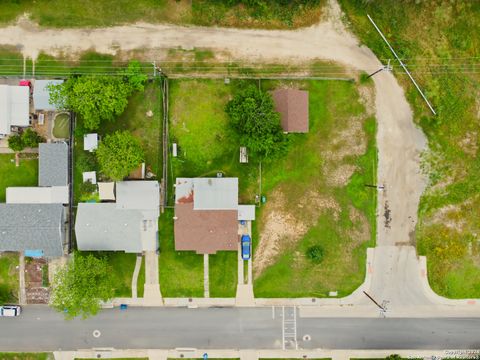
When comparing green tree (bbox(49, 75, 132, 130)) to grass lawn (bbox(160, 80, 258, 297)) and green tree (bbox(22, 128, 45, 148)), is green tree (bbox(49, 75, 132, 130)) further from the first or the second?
grass lawn (bbox(160, 80, 258, 297))

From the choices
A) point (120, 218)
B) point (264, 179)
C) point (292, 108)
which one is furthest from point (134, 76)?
point (264, 179)

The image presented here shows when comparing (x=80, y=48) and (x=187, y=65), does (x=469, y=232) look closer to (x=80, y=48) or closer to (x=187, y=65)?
(x=187, y=65)

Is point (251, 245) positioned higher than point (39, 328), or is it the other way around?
point (251, 245)

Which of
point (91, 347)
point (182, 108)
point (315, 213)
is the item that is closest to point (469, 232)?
point (315, 213)

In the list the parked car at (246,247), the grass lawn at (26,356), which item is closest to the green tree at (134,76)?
the parked car at (246,247)

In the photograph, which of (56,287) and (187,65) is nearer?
(56,287)

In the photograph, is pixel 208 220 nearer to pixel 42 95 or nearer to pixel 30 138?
pixel 30 138
